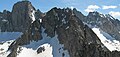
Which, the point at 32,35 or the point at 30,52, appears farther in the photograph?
the point at 32,35

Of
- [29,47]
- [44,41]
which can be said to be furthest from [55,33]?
[29,47]

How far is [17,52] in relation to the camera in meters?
172

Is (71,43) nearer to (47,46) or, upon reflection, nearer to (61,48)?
(61,48)

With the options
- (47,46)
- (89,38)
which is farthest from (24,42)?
(89,38)

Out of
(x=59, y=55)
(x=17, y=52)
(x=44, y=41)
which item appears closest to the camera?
(x=59, y=55)

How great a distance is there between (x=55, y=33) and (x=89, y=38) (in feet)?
Answer: 85.5

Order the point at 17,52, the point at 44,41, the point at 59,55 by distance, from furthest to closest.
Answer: the point at 44,41, the point at 17,52, the point at 59,55

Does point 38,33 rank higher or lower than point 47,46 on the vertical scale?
higher

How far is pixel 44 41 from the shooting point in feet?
616

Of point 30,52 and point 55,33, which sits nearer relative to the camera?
point 30,52

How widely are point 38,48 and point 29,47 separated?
8.15m

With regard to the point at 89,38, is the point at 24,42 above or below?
above

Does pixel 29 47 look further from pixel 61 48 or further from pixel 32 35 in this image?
pixel 61 48

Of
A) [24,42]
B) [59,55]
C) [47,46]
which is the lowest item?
[59,55]
